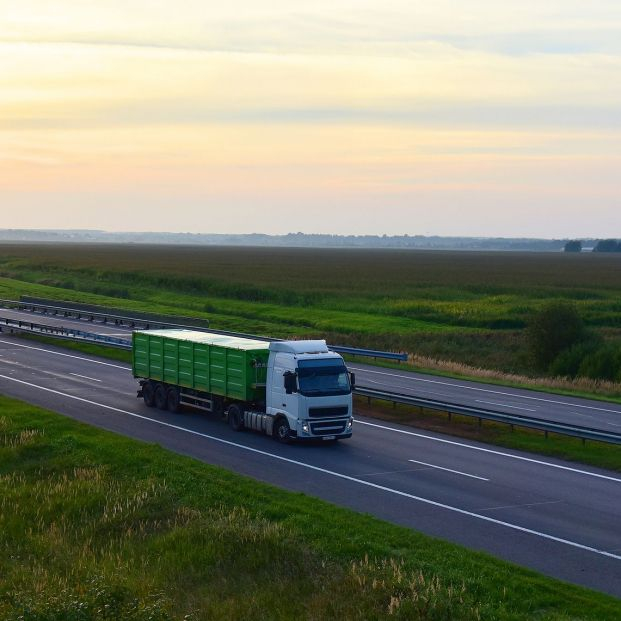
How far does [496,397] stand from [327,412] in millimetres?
14056

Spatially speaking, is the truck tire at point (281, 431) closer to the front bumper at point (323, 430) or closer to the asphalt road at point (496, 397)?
the front bumper at point (323, 430)

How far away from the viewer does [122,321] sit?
7106cm

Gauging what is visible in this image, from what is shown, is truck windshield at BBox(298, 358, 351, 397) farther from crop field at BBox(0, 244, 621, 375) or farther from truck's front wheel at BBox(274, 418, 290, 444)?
crop field at BBox(0, 244, 621, 375)

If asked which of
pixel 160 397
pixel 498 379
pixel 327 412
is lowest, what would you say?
pixel 498 379

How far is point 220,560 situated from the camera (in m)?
18.9

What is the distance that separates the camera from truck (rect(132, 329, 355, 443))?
29.7 metres

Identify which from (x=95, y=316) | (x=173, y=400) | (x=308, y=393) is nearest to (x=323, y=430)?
(x=308, y=393)

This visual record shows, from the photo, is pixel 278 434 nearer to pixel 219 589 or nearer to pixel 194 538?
pixel 194 538

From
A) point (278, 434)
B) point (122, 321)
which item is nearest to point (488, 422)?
point (278, 434)

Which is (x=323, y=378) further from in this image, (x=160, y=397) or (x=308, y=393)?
(x=160, y=397)

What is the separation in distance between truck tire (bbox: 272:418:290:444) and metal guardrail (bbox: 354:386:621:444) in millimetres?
6322

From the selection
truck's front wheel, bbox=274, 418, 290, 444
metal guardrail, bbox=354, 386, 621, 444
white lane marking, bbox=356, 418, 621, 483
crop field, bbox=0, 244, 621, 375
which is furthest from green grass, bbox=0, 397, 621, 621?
crop field, bbox=0, 244, 621, 375

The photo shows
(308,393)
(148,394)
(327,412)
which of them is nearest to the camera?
(308,393)

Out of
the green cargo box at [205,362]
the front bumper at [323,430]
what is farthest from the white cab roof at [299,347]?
the front bumper at [323,430]
